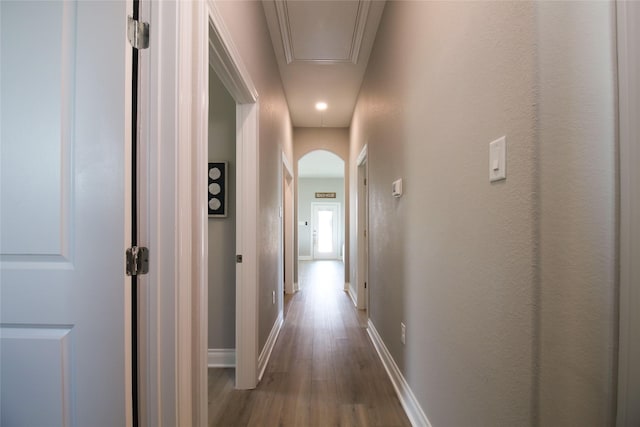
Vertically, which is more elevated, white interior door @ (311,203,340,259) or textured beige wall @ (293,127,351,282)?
textured beige wall @ (293,127,351,282)

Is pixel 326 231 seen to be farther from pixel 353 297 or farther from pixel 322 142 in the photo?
pixel 353 297

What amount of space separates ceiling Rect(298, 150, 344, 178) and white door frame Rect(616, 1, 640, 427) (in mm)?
5651

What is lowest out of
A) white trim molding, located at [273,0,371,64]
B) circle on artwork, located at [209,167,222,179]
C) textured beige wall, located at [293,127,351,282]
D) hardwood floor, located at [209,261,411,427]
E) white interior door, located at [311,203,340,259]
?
hardwood floor, located at [209,261,411,427]

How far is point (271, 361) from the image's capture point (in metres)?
2.42

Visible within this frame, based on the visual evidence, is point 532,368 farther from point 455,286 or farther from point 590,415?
point 455,286

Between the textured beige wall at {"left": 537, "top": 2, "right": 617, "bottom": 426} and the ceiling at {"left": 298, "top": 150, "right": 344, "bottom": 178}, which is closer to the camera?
the textured beige wall at {"left": 537, "top": 2, "right": 617, "bottom": 426}

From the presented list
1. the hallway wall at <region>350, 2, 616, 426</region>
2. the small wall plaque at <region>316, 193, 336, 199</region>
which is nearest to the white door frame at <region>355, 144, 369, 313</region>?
the hallway wall at <region>350, 2, 616, 426</region>

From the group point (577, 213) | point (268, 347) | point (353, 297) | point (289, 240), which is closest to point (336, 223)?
point (289, 240)

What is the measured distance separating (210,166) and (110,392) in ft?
5.82

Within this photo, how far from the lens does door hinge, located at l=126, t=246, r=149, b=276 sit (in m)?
0.89

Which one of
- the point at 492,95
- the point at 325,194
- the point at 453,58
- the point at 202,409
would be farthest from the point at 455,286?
the point at 325,194

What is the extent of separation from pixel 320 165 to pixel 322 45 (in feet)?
17.2

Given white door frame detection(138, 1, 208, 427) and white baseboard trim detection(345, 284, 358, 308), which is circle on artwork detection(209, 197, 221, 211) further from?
white baseboard trim detection(345, 284, 358, 308)

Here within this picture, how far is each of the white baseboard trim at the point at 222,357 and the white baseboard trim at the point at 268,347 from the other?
260 millimetres
